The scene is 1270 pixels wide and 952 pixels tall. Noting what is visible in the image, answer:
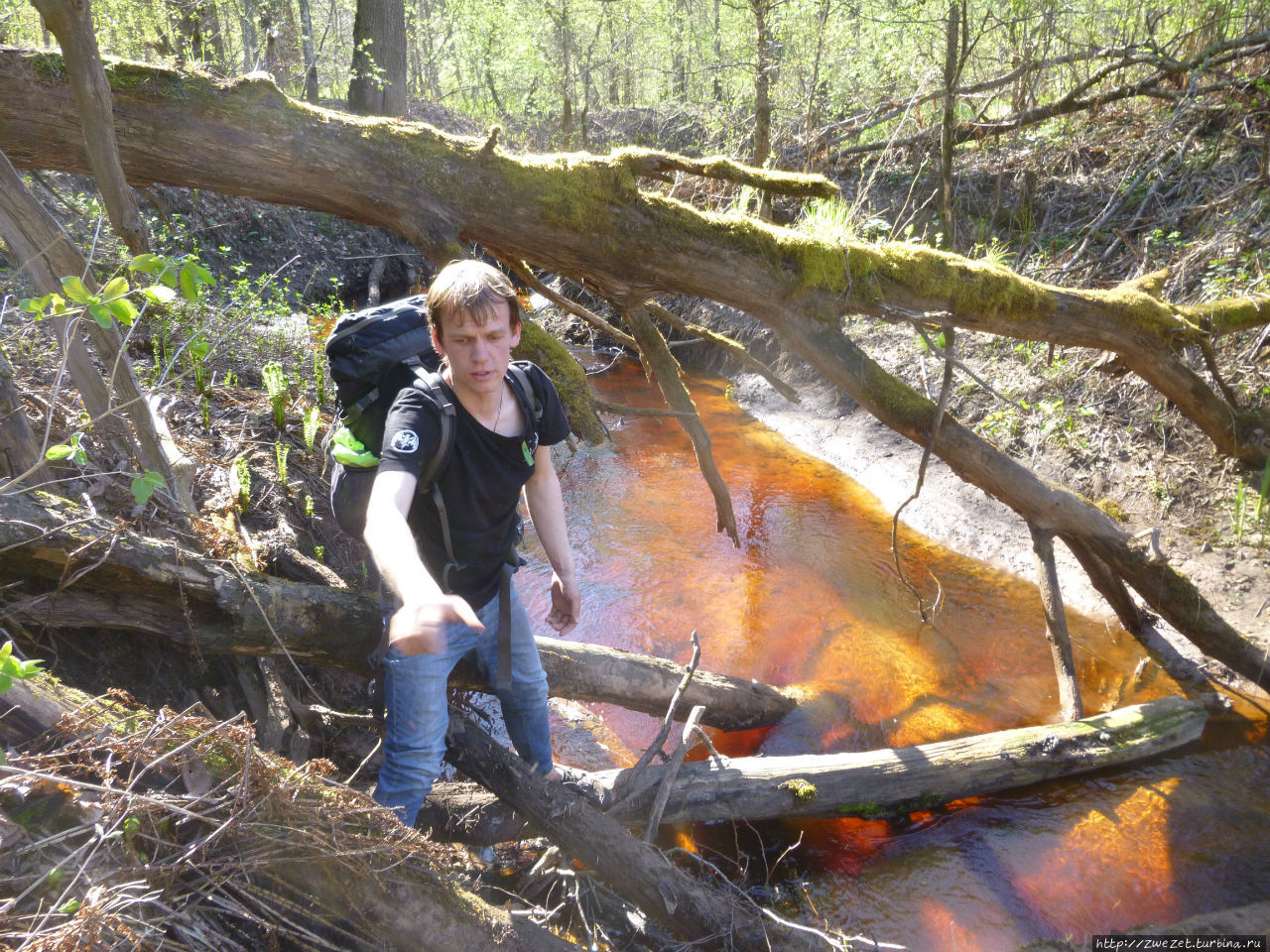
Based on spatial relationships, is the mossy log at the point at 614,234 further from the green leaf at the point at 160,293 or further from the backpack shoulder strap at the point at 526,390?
the green leaf at the point at 160,293

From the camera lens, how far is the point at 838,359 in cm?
393

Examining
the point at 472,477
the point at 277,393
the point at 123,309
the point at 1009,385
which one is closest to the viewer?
the point at 123,309

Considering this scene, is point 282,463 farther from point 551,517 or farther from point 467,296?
point 467,296

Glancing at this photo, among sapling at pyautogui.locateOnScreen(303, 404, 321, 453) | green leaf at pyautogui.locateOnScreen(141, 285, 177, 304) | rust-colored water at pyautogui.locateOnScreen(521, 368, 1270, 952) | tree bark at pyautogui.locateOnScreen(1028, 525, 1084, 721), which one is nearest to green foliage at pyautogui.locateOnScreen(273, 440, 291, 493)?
sapling at pyautogui.locateOnScreen(303, 404, 321, 453)

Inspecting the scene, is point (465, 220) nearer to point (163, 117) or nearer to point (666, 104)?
point (163, 117)

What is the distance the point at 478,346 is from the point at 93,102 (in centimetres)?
189

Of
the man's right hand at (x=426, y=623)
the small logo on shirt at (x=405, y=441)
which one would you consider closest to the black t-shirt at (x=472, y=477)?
the small logo on shirt at (x=405, y=441)

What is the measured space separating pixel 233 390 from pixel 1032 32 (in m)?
9.22

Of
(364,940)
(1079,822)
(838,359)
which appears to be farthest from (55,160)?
(1079,822)

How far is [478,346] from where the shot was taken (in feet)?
7.29

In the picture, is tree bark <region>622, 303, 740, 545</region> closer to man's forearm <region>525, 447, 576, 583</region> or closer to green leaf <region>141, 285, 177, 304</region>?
man's forearm <region>525, 447, 576, 583</region>

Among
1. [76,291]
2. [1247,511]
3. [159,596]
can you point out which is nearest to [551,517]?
[159,596]

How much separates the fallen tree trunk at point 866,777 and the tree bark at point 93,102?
267 cm

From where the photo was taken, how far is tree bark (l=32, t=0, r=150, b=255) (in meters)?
2.56
